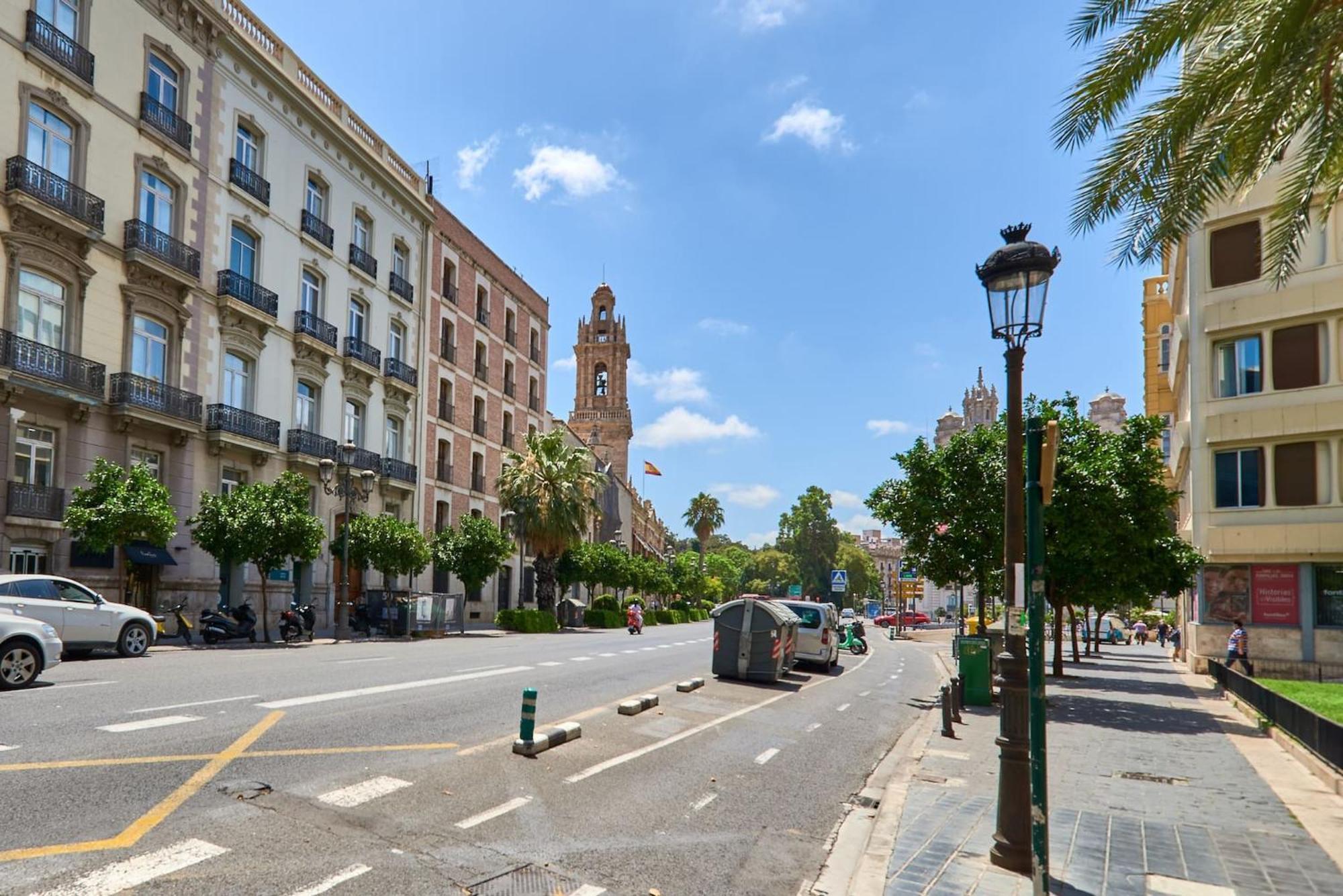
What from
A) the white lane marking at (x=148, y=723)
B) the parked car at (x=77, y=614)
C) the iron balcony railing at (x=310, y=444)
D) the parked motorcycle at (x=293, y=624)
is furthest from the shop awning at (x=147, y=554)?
the white lane marking at (x=148, y=723)

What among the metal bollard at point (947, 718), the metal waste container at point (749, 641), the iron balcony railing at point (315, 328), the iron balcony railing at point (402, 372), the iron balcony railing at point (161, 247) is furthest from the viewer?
the iron balcony railing at point (402, 372)

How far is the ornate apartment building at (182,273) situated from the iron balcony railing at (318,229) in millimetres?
131

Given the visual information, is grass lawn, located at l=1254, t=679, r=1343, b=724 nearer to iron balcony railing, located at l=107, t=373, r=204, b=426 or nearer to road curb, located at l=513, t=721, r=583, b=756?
road curb, located at l=513, t=721, r=583, b=756

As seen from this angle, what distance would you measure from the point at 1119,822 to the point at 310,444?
30895mm

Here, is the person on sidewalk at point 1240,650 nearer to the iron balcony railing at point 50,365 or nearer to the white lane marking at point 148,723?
the white lane marking at point 148,723

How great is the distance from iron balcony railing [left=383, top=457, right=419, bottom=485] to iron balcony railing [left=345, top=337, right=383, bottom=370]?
4.02 m

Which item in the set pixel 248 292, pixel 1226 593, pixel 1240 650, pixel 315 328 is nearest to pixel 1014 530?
pixel 1240 650

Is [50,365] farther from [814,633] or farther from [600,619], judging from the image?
[600,619]

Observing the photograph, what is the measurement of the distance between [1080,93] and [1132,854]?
6401mm

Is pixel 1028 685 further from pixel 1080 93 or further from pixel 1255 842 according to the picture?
pixel 1080 93

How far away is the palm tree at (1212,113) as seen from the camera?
7.55 metres

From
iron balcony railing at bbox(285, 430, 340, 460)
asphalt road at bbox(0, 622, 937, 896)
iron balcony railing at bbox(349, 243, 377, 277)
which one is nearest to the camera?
asphalt road at bbox(0, 622, 937, 896)

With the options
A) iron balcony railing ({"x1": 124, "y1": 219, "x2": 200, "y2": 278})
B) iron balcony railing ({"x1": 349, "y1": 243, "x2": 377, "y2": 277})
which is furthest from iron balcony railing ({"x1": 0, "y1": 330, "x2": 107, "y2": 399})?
iron balcony railing ({"x1": 349, "y1": 243, "x2": 377, "y2": 277})

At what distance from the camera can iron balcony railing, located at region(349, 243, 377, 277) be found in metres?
37.5
